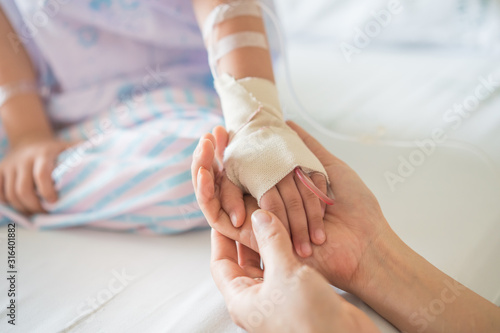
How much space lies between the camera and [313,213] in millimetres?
729

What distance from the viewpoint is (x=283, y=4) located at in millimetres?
1728

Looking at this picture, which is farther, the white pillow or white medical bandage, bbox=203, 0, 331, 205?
the white pillow

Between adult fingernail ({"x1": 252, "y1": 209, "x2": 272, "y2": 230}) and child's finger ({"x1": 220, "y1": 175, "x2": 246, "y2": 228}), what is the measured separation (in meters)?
0.07

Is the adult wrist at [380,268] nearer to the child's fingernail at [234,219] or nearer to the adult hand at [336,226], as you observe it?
the adult hand at [336,226]

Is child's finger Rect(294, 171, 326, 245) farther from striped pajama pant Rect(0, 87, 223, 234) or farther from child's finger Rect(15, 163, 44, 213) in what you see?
child's finger Rect(15, 163, 44, 213)

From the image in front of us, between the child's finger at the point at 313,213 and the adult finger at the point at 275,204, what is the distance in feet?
0.14

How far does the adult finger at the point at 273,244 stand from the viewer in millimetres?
569

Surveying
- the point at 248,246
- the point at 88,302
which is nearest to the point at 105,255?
the point at 88,302

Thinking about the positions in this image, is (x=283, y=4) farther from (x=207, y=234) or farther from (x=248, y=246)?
(x=248, y=246)

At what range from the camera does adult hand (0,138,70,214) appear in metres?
0.96

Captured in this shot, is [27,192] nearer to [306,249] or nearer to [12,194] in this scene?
[12,194]


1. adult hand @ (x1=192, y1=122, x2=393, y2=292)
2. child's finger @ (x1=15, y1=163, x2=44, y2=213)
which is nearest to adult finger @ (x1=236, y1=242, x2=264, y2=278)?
adult hand @ (x1=192, y1=122, x2=393, y2=292)

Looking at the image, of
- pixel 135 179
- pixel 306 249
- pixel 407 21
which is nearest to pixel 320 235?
pixel 306 249

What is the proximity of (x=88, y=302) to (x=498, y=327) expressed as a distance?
28.0 inches
